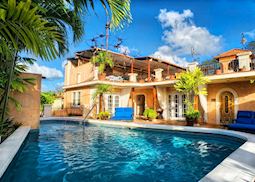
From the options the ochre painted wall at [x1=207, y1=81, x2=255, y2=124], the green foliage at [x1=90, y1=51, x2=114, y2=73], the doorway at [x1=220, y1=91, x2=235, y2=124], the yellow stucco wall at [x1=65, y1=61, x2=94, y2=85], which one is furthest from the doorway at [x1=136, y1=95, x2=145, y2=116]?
the doorway at [x1=220, y1=91, x2=235, y2=124]

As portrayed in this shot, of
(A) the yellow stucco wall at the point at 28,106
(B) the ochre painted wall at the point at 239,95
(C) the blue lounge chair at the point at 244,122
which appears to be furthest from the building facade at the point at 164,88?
(A) the yellow stucco wall at the point at 28,106

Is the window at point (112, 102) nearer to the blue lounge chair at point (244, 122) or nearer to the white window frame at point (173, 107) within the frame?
the white window frame at point (173, 107)

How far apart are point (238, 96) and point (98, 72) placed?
36.5 ft

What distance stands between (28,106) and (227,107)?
12752mm

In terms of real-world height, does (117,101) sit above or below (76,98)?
below

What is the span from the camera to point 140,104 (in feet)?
64.1

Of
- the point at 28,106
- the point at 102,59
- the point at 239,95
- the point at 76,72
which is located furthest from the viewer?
the point at 76,72

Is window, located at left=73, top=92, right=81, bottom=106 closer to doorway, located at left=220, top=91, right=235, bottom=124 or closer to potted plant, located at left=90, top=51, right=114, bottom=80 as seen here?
potted plant, located at left=90, top=51, right=114, bottom=80

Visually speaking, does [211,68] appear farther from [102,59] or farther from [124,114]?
[102,59]

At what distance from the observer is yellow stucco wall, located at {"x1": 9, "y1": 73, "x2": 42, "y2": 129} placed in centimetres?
902

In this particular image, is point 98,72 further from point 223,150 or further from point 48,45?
point 48,45

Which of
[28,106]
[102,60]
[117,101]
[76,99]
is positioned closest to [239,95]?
[117,101]

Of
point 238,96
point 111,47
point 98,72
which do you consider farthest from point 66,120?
point 238,96

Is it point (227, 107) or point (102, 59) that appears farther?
point (102, 59)
